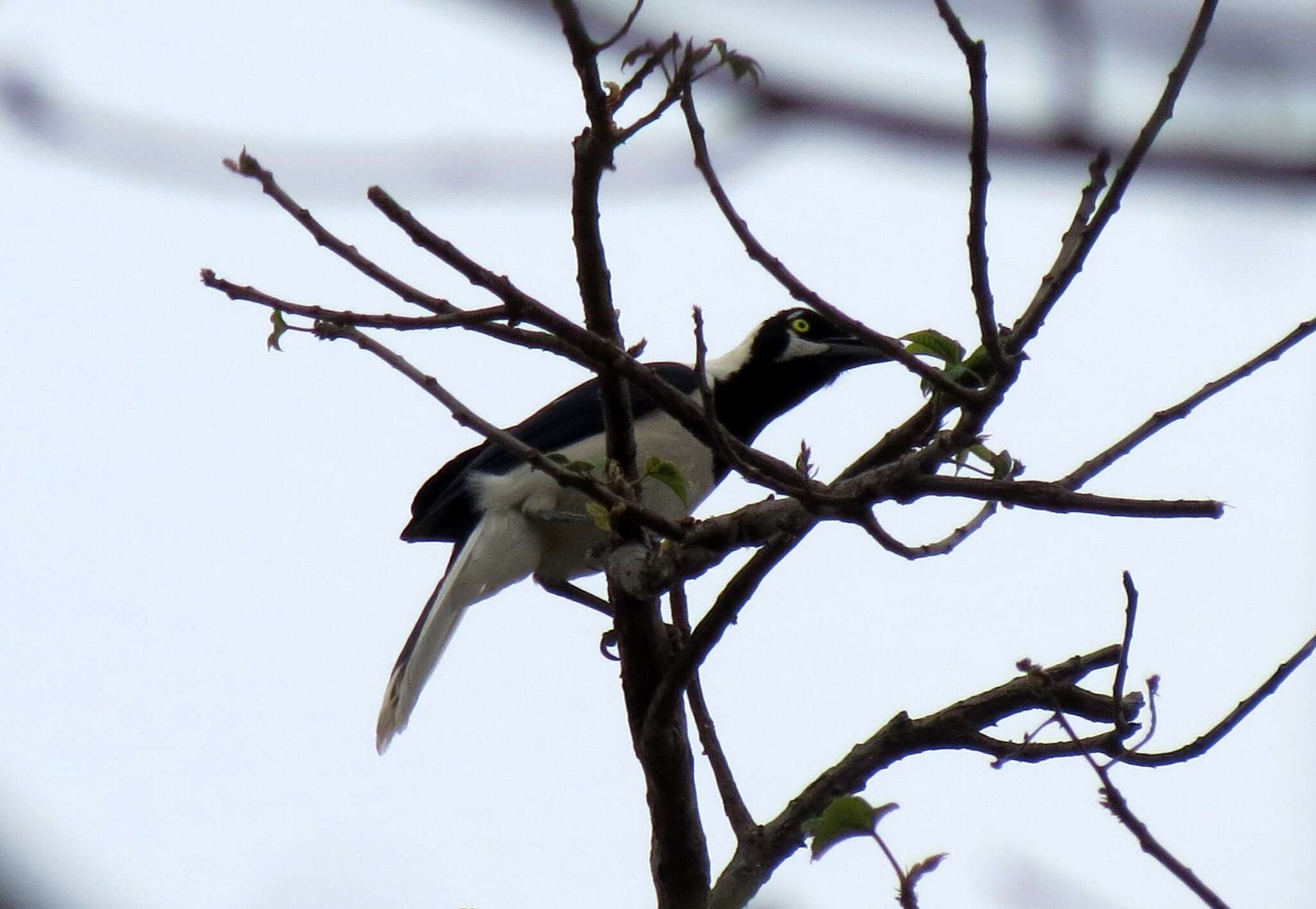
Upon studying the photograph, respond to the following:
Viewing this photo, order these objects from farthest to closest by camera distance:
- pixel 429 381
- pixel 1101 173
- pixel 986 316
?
pixel 429 381 < pixel 986 316 < pixel 1101 173

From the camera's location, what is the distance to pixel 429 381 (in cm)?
360

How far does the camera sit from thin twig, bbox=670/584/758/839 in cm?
499

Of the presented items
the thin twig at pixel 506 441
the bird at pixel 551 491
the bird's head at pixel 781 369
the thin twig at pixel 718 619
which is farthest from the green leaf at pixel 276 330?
the bird's head at pixel 781 369

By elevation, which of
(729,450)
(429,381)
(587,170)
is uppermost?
(587,170)

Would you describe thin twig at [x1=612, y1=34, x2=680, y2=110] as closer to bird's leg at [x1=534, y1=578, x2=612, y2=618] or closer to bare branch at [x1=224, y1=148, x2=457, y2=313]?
bare branch at [x1=224, y1=148, x2=457, y2=313]

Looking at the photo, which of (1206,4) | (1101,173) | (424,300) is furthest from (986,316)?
(424,300)

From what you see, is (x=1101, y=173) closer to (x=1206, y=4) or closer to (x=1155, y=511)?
(x=1206, y=4)

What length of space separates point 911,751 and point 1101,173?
255 centimetres

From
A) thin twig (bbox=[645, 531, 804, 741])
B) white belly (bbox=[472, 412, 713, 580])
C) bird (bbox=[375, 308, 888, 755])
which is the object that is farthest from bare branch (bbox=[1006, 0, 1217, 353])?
white belly (bbox=[472, 412, 713, 580])

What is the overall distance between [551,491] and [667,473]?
8.51ft

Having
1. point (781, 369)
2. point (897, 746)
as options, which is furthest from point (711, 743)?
point (781, 369)

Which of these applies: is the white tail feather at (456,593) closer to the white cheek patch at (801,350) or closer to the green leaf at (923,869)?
the white cheek patch at (801,350)

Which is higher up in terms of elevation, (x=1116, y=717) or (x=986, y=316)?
(x=986, y=316)

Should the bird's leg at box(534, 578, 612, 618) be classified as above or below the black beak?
below
